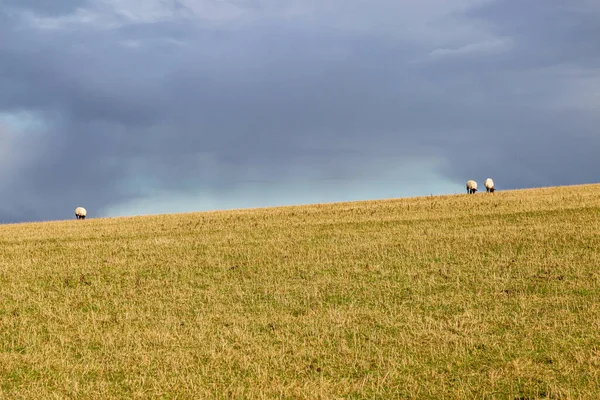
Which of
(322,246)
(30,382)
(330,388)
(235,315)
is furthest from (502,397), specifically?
(322,246)

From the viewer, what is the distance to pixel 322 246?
2739 cm

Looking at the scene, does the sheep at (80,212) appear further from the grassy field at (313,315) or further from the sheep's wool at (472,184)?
the sheep's wool at (472,184)

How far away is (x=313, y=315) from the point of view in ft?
51.9

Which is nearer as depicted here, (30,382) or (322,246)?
(30,382)

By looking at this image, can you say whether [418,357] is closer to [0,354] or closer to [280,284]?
[280,284]

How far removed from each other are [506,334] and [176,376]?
803 cm

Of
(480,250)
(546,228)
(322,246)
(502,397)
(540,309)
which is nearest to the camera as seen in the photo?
(502,397)

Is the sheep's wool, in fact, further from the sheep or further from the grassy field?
the sheep

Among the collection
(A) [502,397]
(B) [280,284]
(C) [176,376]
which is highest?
(B) [280,284]

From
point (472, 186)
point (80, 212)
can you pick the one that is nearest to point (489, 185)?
point (472, 186)

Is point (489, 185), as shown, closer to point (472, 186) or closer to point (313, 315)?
point (472, 186)

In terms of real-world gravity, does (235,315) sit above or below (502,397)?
above

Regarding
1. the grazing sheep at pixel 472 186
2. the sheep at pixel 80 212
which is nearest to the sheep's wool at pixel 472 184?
the grazing sheep at pixel 472 186

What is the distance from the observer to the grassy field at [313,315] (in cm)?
1120
